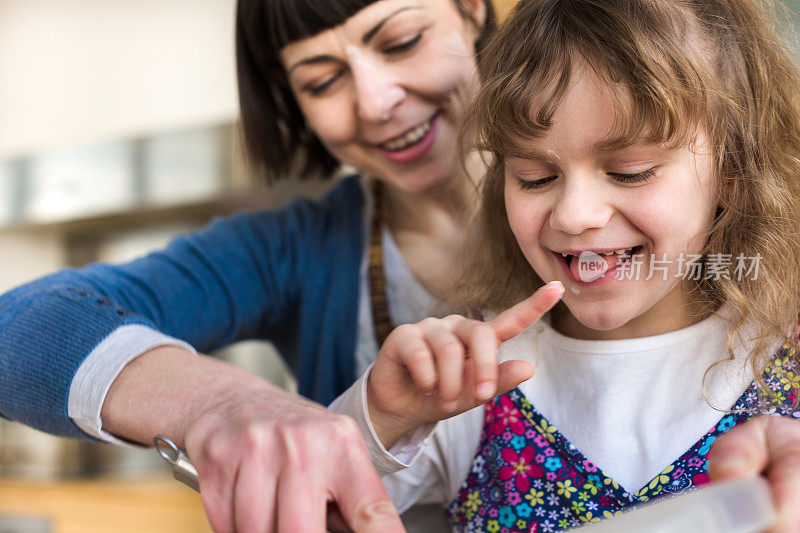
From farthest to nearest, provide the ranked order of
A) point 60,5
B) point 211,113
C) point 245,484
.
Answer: point 60,5
point 211,113
point 245,484

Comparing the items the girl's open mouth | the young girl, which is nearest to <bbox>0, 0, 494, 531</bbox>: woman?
the young girl

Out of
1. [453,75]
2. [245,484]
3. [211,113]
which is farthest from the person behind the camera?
[211,113]

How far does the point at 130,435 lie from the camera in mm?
640

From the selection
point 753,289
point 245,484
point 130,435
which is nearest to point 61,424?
point 130,435

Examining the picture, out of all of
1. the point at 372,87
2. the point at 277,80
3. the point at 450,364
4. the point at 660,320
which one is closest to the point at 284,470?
the point at 450,364

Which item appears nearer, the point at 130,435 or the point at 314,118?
the point at 130,435

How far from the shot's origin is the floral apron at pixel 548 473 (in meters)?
0.62

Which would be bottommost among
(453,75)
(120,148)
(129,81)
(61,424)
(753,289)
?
(120,148)

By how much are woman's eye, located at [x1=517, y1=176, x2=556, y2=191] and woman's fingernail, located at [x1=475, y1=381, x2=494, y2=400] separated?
7.9 inches

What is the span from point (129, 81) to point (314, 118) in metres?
2.36

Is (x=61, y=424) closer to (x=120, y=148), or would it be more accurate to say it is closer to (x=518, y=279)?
(x=518, y=279)

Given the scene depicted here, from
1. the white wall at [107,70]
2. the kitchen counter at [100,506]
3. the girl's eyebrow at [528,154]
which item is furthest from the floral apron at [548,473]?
the white wall at [107,70]

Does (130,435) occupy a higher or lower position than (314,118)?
lower

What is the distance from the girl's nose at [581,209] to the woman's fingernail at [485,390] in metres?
0.15
